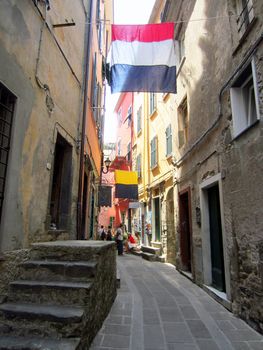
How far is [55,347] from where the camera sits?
259 centimetres

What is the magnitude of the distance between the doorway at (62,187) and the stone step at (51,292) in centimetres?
266

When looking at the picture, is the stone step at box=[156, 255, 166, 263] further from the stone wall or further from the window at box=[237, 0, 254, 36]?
the window at box=[237, 0, 254, 36]

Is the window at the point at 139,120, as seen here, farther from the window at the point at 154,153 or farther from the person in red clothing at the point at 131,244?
the person in red clothing at the point at 131,244

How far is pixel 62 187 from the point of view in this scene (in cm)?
613

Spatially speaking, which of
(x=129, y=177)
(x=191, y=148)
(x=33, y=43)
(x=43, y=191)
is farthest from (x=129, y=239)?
(x=33, y=43)

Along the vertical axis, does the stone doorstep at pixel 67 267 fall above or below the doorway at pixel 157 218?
below

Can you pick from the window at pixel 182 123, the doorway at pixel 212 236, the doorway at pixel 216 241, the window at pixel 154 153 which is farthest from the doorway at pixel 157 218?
the doorway at pixel 216 241

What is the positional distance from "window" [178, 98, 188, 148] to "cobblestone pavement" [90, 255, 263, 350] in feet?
15.5

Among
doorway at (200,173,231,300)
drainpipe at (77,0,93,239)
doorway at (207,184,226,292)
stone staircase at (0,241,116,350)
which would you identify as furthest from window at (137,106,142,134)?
stone staircase at (0,241,116,350)

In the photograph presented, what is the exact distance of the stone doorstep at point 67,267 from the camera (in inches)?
131

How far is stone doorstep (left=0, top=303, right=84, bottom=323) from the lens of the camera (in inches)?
111

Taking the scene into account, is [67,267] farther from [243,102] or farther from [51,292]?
[243,102]

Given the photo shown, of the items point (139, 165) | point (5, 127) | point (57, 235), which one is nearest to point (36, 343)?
point (5, 127)

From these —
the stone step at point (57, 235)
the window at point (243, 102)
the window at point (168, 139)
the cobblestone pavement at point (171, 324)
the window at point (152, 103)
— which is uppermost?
the window at point (152, 103)
